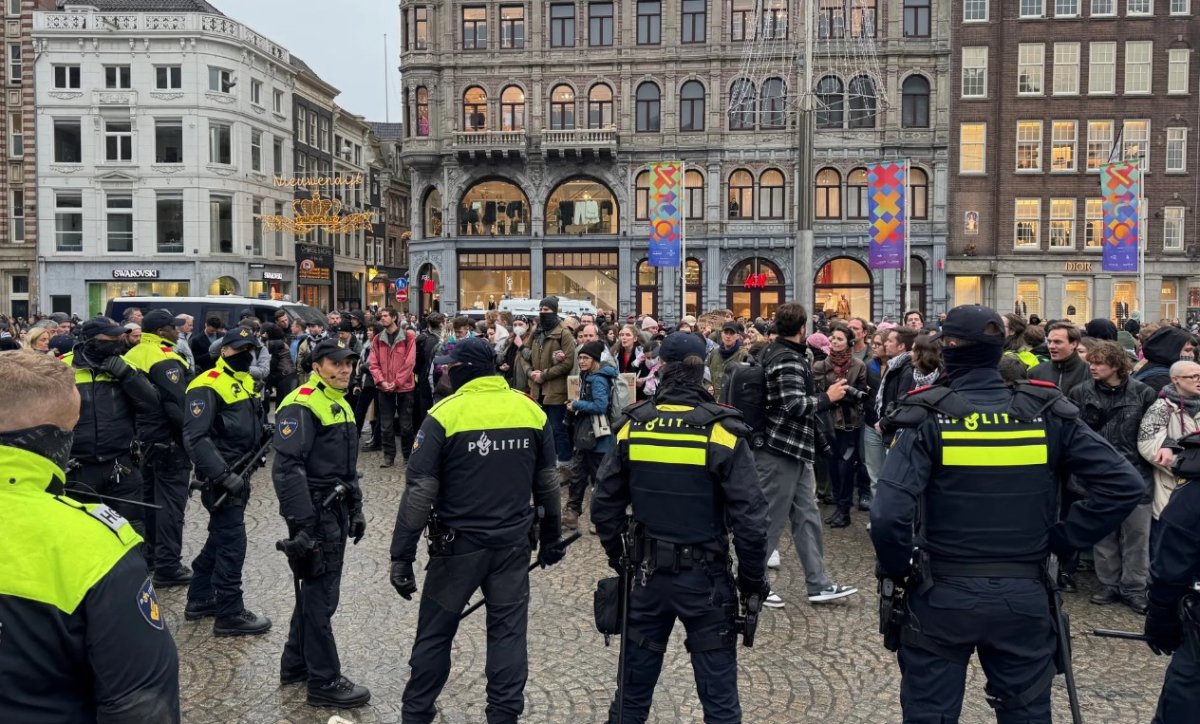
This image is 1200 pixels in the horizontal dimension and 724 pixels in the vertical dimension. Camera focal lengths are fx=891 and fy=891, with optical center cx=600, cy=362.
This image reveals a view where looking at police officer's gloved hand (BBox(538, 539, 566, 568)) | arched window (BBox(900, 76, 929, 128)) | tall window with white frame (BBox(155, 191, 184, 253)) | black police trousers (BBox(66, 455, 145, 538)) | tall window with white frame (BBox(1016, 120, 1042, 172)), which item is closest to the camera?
police officer's gloved hand (BBox(538, 539, 566, 568))

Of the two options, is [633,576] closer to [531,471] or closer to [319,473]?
Answer: [531,471]

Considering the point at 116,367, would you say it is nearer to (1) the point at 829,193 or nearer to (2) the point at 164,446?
(2) the point at 164,446

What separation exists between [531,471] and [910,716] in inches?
90.2

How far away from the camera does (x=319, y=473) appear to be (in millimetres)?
5484

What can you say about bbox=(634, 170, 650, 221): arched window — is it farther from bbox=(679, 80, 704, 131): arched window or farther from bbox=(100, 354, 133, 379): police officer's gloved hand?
bbox=(100, 354, 133, 379): police officer's gloved hand

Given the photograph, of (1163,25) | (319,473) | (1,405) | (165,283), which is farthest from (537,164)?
(1,405)

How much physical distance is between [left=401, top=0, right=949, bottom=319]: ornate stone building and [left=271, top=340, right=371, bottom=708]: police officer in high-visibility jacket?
34.0 m

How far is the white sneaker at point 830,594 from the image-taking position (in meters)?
7.09

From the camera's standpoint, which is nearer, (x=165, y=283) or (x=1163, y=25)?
(x=1163, y=25)

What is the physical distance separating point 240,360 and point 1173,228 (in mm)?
42548

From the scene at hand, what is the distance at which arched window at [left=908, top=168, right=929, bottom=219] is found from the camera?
38.8 metres

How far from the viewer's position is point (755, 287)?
39.8 m

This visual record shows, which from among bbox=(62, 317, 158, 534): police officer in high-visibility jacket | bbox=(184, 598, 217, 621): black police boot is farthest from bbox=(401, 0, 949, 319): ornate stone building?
bbox=(184, 598, 217, 621): black police boot

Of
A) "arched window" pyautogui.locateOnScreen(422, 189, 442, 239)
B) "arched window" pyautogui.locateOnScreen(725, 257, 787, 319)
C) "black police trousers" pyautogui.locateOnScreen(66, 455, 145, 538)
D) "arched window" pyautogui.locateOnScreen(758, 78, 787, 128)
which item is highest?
"arched window" pyautogui.locateOnScreen(758, 78, 787, 128)
